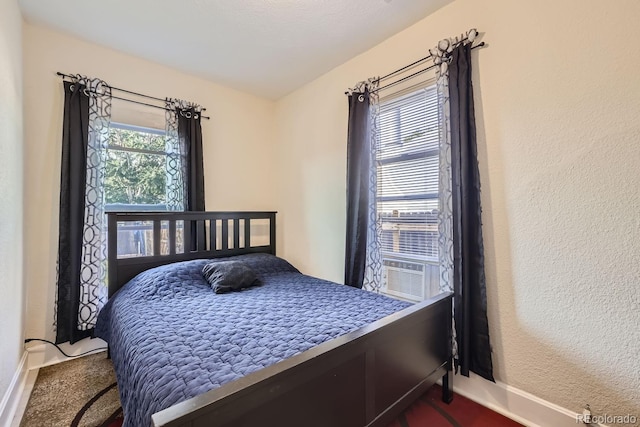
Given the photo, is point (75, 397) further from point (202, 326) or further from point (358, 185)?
point (358, 185)

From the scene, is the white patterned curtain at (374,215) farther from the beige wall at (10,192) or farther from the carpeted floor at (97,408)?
the beige wall at (10,192)

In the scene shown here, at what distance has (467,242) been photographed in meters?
1.76

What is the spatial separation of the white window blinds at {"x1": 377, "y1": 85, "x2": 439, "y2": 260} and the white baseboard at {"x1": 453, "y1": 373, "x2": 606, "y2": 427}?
→ 2.68 ft

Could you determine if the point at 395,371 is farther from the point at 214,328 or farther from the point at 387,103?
the point at 387,103

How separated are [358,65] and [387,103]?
513 mm

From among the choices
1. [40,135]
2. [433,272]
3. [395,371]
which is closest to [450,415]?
[395,371]

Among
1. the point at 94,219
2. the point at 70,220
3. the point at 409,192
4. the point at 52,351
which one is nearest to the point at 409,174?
the point at 409,192

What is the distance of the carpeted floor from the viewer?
5.23 feet

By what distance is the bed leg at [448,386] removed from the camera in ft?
5.77

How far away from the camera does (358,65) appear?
102 inches

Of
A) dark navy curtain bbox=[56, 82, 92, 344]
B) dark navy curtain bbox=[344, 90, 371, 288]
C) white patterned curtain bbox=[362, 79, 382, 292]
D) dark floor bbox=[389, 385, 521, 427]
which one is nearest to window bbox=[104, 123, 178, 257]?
dark navy curtain bbox=[56, 82, 92, 344]

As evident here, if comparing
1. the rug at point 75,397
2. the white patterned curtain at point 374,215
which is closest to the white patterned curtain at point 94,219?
the rug at point 75,397

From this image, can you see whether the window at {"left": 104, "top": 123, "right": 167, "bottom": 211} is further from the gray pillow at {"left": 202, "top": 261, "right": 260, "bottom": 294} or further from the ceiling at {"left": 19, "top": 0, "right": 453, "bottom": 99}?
the gray pillow at {"left": 202, "top": 261, "right": 260, "bottom": 294}

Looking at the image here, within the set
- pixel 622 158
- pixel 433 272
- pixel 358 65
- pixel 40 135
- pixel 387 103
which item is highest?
pixel 358 65
